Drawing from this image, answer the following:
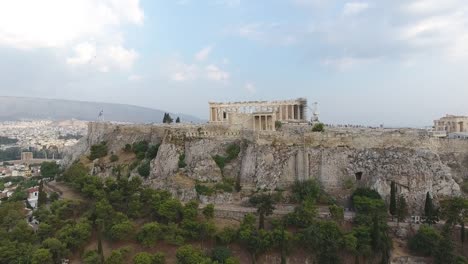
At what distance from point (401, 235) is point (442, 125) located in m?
27.6

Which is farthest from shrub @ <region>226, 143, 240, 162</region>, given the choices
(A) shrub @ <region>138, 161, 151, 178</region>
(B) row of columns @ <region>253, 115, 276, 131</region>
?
(A) shrub @ <region>138, 161, 151, 178</region>

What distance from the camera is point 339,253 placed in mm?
29969

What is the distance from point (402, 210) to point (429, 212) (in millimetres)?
2167

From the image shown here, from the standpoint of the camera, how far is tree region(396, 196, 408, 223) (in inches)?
1240

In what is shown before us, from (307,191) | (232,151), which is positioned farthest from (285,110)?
(307,191)

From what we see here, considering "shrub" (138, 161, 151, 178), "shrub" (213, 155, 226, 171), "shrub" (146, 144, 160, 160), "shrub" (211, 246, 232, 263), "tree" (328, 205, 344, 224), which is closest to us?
"shrub" (211, 246, 232, 263)

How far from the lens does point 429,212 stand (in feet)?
104

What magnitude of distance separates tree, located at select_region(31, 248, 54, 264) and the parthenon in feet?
80.9

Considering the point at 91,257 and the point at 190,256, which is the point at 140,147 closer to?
the point at 91,257

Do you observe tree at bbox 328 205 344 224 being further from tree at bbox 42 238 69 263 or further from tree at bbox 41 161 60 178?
tree at bbox 41 161 60 178

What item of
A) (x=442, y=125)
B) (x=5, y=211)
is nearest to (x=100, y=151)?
(x=5, y=211)

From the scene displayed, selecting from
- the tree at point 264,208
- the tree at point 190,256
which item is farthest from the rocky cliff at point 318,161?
the tree at point 190,256

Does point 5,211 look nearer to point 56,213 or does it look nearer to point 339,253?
point 56,213

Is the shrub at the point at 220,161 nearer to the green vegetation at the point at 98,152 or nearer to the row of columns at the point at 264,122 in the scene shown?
the row of columns at the point at 264,122
